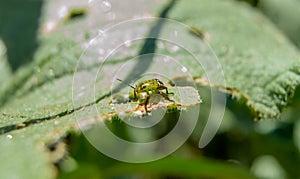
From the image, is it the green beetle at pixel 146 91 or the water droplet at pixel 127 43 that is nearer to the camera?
the green beetle at pixel 146 91

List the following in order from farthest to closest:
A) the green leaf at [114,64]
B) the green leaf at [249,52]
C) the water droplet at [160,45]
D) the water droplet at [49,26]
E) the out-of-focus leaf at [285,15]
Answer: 1. the out-of-focus leaf at [285,15]
2. the water droplet at [49,26]
3. the water droplet at [160,45]
4. the green leaf at [249,52]
5. the green leaf at [114,64]

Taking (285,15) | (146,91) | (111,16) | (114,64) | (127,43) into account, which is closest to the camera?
(146,91)

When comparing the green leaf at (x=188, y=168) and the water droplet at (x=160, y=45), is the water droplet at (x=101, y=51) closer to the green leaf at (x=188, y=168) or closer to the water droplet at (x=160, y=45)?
the water droplet at (x=160, y=45)

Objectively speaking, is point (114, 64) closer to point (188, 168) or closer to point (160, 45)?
point (160, 45)

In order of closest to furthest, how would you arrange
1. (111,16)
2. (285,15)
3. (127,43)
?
(127,43)
(111,16)
(285,15)

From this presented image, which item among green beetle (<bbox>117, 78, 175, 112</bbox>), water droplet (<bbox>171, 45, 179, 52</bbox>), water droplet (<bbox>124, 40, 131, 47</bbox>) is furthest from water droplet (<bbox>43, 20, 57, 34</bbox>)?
green beetle (<bbox>117, 78, 175, 112</bbox>)

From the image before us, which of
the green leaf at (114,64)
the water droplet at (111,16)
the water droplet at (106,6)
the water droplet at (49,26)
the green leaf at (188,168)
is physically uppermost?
the water droplet at (106,6)

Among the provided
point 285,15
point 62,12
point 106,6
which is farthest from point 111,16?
point 285,15

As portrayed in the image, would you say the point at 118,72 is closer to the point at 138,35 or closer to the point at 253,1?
the point at 138,35

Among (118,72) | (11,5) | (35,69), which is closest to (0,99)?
(35,69)

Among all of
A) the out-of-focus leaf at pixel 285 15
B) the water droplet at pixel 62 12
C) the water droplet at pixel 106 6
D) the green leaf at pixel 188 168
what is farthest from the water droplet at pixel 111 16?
the out-of-focus leaf at pixel 285 15

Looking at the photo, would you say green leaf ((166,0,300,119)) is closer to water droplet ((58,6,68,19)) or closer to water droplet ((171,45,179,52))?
water droplet ((171,45,179,52))

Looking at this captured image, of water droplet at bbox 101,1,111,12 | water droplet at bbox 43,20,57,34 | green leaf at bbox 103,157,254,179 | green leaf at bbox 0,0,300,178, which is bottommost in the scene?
green leaf at bbox 103,157,254,179
